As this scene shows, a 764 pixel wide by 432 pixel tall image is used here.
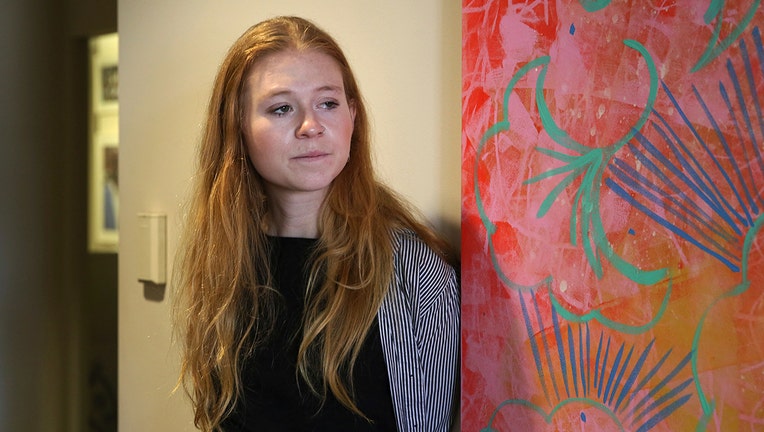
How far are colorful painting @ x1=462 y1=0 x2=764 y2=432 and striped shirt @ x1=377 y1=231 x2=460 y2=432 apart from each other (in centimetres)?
3

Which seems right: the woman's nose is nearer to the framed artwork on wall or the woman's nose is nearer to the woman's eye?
the woman's eye

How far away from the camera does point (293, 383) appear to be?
1.18 meters

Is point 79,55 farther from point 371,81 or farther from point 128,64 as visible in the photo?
point 371,81

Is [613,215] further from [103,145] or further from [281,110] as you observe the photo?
[103,145]

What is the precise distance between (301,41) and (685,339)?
671mm

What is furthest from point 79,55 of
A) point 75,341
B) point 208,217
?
point 208,217

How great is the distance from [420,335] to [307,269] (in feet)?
0.69

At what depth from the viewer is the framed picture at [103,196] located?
3020mm

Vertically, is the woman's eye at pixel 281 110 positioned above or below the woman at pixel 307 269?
above

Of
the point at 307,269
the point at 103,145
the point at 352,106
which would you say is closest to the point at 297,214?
the point at 307,269

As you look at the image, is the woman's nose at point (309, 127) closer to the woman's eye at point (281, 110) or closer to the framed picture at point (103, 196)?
the woman's eye at point (281, 110)

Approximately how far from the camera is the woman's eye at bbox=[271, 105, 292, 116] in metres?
1.14

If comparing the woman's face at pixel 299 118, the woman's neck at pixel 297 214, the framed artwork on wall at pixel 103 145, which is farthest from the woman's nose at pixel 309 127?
the framed artwork on wall at pixel 103 145

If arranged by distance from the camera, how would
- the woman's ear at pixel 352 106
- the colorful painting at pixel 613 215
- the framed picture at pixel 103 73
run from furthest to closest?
the framed picture at pixel 103 73 < the woman's ear at pixel 352 106 < the colorful painting at pixel 613 215
